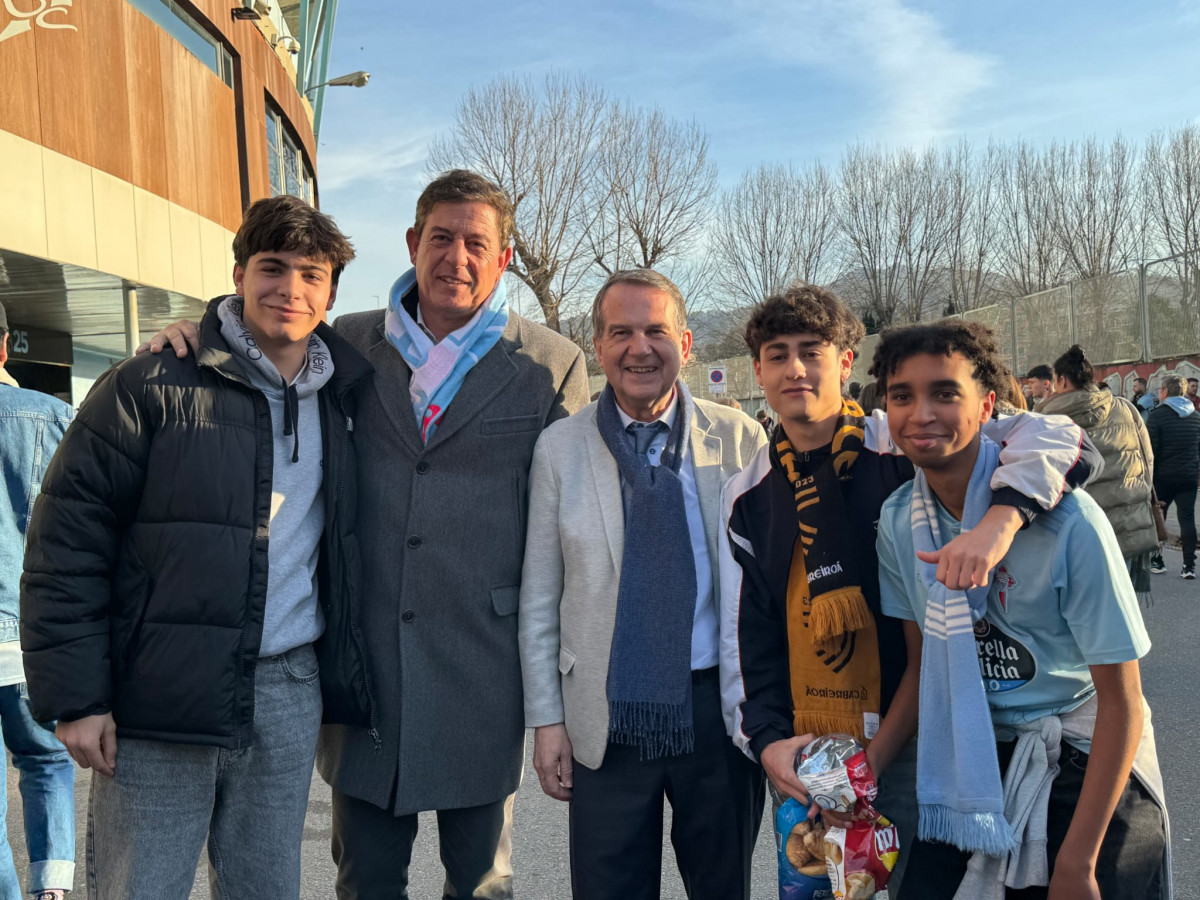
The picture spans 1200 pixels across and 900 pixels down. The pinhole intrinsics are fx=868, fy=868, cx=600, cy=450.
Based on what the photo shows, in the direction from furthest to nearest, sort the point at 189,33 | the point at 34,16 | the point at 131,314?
the point at 189,33, the point at 131,314, the point at 34,16

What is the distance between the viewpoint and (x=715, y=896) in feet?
7.75

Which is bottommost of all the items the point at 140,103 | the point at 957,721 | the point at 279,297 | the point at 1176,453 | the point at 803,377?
the point at 957,721

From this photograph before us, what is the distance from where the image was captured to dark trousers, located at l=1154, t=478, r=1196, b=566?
8.47 m

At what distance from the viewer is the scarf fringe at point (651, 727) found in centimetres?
232

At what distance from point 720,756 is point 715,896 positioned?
1.22 ft

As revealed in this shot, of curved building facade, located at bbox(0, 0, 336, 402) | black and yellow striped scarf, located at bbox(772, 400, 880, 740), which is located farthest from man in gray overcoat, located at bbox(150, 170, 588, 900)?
curved building facade, located at bbox(0, 0, 336, 402)

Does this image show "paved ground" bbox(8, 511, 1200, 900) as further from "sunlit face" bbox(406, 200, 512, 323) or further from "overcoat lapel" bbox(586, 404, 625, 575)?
"sunlit face" bbox(406, 200, 512, 323)

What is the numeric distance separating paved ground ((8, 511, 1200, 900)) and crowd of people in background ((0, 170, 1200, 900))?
0.56 m

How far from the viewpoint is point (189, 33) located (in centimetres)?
1327

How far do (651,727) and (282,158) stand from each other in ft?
64.8

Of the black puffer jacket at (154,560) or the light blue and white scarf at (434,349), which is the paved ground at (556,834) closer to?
the black puffer jacket at (154,560)

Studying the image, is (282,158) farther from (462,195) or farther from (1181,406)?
(462,195)

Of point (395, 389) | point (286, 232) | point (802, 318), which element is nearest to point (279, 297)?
point (286, 232)

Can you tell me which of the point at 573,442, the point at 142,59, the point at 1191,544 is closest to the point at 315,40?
the point at 142,59
